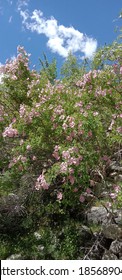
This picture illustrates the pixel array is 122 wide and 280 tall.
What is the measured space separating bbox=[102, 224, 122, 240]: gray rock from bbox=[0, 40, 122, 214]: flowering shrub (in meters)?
0.95

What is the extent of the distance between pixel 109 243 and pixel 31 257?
6.65 ft

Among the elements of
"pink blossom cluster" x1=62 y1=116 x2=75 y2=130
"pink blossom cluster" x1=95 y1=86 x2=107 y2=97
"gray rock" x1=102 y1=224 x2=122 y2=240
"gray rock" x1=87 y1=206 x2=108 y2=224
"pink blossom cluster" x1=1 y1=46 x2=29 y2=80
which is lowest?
"gray rock" x1=102 y1=224 x2=122 y2=240

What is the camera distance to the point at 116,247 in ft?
31.4

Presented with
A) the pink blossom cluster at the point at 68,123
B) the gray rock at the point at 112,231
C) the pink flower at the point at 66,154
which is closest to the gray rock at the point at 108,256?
the gray rock at the point at 112,231

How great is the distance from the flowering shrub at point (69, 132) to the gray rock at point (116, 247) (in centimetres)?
139

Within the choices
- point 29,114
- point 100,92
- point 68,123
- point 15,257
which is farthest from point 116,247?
point 100,92

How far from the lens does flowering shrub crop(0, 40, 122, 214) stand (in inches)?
369

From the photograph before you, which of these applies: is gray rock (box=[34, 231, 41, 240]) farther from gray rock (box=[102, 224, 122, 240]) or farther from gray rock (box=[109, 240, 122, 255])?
gray rock (box=[109, 240, 122, 255])

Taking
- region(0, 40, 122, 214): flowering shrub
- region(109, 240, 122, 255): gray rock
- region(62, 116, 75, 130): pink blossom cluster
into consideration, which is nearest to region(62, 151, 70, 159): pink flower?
region(0, 40, 122, 214): flowering shrub

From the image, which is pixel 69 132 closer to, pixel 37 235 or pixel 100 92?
pixel 100 92

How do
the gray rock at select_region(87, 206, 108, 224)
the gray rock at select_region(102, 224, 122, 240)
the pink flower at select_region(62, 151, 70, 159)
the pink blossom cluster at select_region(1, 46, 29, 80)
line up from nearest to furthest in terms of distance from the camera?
the pink flower at select_region(62, 151, 70, 159)
the gray rock at select_region(102, 224, 122, 240)
the gray rock at select_region(87, 206, 108, 224)
the pink blossom cluster at select_region(1, 46, 29, 80)

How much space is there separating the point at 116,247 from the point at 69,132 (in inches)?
118

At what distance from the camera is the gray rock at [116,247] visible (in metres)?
9.53

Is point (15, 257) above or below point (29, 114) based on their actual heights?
below
